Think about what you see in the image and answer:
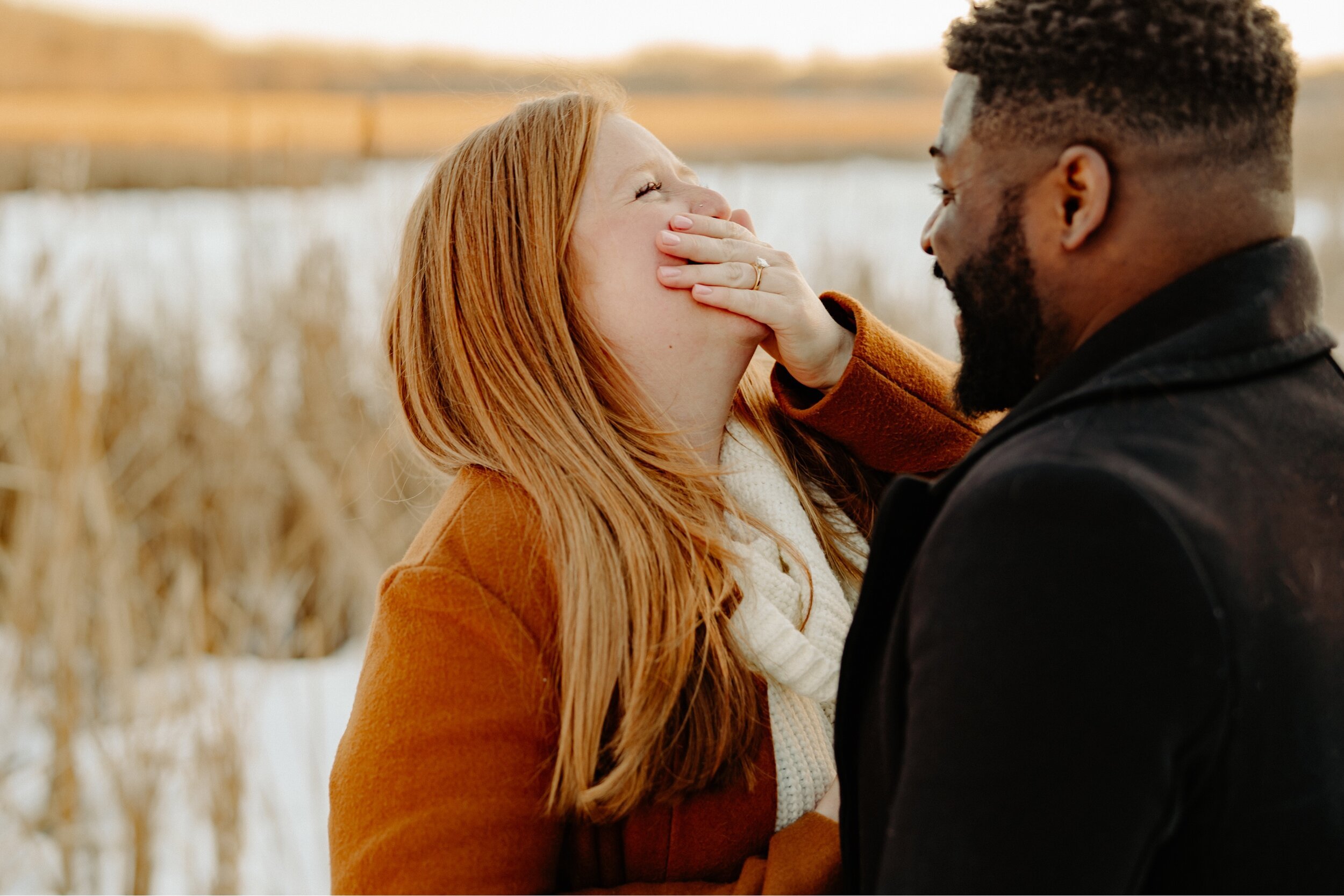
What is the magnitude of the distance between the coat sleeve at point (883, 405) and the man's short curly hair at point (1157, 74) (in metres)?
0.76

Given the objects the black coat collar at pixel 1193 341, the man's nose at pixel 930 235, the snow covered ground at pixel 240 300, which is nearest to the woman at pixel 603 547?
the man's nose at pixel 930 235

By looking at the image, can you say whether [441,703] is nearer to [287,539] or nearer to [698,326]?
[698,326]

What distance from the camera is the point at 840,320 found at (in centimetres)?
183

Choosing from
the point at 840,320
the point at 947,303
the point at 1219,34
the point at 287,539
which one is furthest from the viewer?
the point at 947,303

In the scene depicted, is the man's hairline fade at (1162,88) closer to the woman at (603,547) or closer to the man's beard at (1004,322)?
the man's beard at (1004,322)

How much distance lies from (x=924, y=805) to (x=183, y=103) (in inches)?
210

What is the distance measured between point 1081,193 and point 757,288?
27.1 inches

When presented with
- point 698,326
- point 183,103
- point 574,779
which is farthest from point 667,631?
point 183,103

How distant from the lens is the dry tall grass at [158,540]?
2.47 metres

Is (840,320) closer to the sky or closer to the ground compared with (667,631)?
closer to the sky

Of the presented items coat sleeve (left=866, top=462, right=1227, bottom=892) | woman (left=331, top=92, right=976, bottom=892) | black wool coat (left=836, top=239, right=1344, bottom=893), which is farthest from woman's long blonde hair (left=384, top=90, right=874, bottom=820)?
coat sleeve (left=866, top=462, right=1227, bottom=892)

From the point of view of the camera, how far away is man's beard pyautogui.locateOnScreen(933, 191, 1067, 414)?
1.00 metres

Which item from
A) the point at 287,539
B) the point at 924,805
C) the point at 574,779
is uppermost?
the point at 924,805

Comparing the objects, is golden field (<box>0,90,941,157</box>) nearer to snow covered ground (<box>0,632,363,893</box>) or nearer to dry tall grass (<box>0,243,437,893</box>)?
dry tall grass (<box>0,243,437,893</box>)
